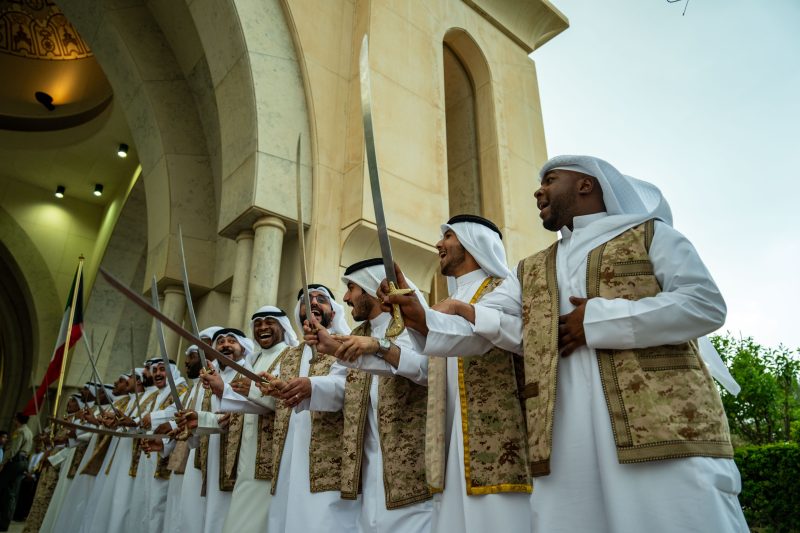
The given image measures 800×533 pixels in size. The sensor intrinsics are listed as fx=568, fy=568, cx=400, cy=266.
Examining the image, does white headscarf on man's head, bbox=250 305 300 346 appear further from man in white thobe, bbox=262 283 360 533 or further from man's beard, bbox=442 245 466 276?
man's beard, bbox=442 245 466 276

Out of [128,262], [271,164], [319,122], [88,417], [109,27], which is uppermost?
[109,27]

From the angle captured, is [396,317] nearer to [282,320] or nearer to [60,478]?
[282,320]

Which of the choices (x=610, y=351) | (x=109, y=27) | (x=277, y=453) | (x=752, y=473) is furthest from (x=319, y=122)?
(x=752, y=473)

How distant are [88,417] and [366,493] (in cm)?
330

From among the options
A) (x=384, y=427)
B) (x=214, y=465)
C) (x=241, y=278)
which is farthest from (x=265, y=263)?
(x=384, y=427)

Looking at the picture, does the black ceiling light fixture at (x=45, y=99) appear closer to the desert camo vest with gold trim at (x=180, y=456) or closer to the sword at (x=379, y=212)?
the desert camo vest with gold trim at (x=180, y=456)

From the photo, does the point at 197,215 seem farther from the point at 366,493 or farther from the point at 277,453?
the point at 366,493

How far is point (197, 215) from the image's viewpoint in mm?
7684

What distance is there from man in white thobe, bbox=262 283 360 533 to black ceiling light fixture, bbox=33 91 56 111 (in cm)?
1259

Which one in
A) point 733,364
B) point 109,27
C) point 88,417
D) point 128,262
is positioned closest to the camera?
point 88,417

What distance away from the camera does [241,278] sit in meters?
6.08

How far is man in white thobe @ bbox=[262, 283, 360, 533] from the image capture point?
2.78m

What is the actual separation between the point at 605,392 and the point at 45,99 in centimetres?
1464

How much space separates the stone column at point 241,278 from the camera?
5852mm
